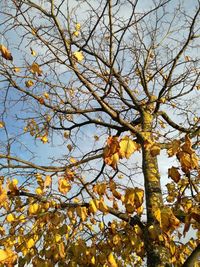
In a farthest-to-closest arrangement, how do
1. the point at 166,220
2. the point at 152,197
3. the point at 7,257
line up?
1. the point at 152,197
2. the point at 166,220
3. the point at 7,257

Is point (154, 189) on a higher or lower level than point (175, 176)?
higher

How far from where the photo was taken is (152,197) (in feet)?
14.3

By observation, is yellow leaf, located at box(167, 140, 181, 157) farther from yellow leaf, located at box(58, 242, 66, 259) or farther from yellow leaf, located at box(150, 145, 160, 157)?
yellow leaf, located at box(58, 242, 66, 259)

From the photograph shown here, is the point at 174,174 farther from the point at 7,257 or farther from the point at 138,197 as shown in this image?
the point at 7,257

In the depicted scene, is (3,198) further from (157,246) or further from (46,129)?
(46,129)

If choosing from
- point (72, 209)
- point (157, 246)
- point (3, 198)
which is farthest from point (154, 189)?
point (3, 198)

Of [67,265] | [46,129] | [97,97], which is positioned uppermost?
[46,129]

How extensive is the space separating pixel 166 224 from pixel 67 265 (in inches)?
52.2

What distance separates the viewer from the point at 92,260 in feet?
12.2

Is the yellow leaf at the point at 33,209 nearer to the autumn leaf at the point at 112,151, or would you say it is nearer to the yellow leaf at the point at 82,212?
the yellow leaf at the point at 82,212

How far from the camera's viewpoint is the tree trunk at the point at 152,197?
3764 millimetres

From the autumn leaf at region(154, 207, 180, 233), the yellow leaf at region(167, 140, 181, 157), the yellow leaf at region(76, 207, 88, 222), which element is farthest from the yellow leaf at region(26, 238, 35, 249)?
the yellow leaf at region(167, 140, 181, 157)

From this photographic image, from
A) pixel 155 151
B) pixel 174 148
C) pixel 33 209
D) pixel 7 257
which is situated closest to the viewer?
pixel 7 257

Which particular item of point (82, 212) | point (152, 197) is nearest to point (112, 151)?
point (82, 212)
